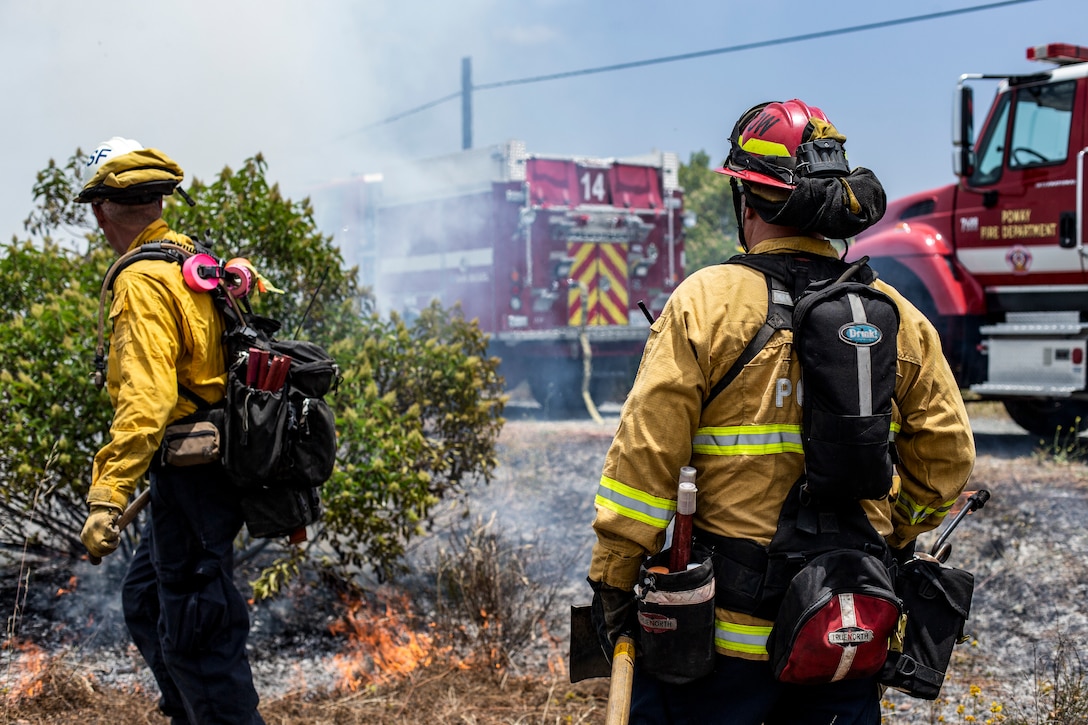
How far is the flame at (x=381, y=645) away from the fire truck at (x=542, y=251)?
607 cm

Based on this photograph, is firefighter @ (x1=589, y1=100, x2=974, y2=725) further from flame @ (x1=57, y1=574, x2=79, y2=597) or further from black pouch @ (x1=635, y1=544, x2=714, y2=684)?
flame @ (x1=57, y1=574, x2=79, y2=597)

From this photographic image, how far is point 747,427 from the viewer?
1.92 meters

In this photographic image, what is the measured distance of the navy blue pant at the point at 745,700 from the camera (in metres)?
1.94

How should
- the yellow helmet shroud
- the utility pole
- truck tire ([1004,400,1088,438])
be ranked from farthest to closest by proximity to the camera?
the utility pole
truck tire ([1004,400,1088,438])
the yellow helmet shroud

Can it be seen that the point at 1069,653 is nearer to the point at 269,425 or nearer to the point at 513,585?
the point at 513,585

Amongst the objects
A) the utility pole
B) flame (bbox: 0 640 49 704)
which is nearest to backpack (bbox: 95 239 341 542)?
flame (bbox: 0 640 49 704)

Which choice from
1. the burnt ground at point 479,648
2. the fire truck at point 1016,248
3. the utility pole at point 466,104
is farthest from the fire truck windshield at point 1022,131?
the utility pole at point 466,104

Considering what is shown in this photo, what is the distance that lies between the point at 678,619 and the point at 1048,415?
7149 mm

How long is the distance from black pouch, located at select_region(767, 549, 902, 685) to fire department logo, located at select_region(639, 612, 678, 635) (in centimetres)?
19

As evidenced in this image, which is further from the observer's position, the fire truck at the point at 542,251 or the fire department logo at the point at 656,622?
the fire truck at the point at 542,251

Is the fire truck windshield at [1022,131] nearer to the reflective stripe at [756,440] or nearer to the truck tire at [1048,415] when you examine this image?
the truck tire at [1048,415]

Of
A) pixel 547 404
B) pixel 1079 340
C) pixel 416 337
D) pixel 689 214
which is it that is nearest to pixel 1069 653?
pixel 416 337

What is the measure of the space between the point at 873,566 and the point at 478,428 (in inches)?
125

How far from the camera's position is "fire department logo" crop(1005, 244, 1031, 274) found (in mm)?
7168
